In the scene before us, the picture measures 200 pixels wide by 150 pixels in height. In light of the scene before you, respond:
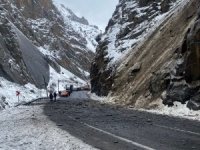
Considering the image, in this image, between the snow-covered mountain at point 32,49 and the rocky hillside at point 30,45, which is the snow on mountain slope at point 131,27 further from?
the rocky hillside at point 30,45

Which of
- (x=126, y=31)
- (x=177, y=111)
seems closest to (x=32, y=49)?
(x=126, y=31)

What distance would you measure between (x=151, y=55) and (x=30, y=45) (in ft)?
275

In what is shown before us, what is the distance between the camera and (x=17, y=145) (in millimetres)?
13492

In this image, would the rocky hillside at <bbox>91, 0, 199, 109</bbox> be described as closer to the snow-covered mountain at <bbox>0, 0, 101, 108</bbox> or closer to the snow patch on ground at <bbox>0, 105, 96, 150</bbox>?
the snow patch on ground at <bbox>0, 105, 96, 150</bbox>

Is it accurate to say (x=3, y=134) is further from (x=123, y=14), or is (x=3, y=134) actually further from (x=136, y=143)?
(x=123, y=14)

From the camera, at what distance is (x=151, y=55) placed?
140ft

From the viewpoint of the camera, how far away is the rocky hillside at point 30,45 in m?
90.6

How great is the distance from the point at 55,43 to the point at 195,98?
14967cm

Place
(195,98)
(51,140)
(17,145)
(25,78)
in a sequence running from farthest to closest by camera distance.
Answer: (25,78) → (195,98) → (51,140) → (17,145)

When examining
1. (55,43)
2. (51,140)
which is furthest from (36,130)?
(55,43)

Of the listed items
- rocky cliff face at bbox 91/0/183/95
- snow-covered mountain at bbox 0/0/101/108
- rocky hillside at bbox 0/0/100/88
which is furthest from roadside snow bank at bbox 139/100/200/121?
rocky hillside at bbox 0/0/100/88

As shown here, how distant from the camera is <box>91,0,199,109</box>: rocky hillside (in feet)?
96.2

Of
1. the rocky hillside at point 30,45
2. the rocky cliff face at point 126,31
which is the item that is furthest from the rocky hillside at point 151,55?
the rocky hillside at point 30,45

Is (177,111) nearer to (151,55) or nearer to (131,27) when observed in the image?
(151,55)
